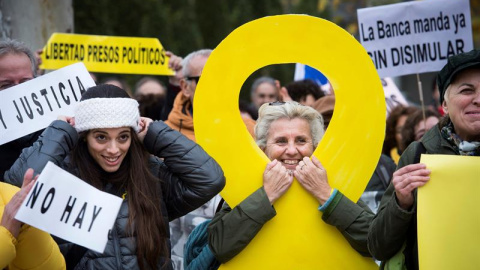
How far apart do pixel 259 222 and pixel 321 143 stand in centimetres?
56

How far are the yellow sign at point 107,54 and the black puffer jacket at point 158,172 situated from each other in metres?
3.40

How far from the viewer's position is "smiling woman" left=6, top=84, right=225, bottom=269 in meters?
4.17

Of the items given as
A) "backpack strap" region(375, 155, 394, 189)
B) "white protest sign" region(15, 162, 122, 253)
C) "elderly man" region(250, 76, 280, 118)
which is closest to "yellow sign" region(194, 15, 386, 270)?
"white protest sign" region(15, 162, 122, 253)

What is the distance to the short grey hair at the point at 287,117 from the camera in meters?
4.74

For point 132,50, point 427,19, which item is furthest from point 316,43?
point 132,50

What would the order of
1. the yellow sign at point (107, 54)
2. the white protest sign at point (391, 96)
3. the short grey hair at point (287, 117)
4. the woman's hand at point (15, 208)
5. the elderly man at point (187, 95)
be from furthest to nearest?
the white protest sign at point (391, 96)
the yellow sign at point (107, 54)
the elderly man at point (187, 95)
the short grey hair at point (287, 117)
the woman's hand at point (15, 208)

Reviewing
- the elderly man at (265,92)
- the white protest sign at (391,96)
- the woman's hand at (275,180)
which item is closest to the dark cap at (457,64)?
the woman's hand at (275,180)

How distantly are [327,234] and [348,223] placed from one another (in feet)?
0.56

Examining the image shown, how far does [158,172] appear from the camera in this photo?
4527 mm

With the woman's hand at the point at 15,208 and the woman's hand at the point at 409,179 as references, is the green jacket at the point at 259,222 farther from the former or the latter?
the woman's hand at the point at 15,208

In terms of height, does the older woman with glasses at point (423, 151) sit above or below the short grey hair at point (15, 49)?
below

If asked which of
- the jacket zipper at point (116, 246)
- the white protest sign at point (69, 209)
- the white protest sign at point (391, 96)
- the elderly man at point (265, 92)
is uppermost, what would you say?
the white protest sign at point (69, 209)

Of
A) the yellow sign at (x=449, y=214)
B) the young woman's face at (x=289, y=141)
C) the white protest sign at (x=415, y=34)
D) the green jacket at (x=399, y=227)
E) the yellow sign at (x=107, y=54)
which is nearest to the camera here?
the yellow sign at (x=449, y=214)

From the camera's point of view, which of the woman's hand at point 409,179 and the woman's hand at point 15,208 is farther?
the woman's hand at point 409,179
